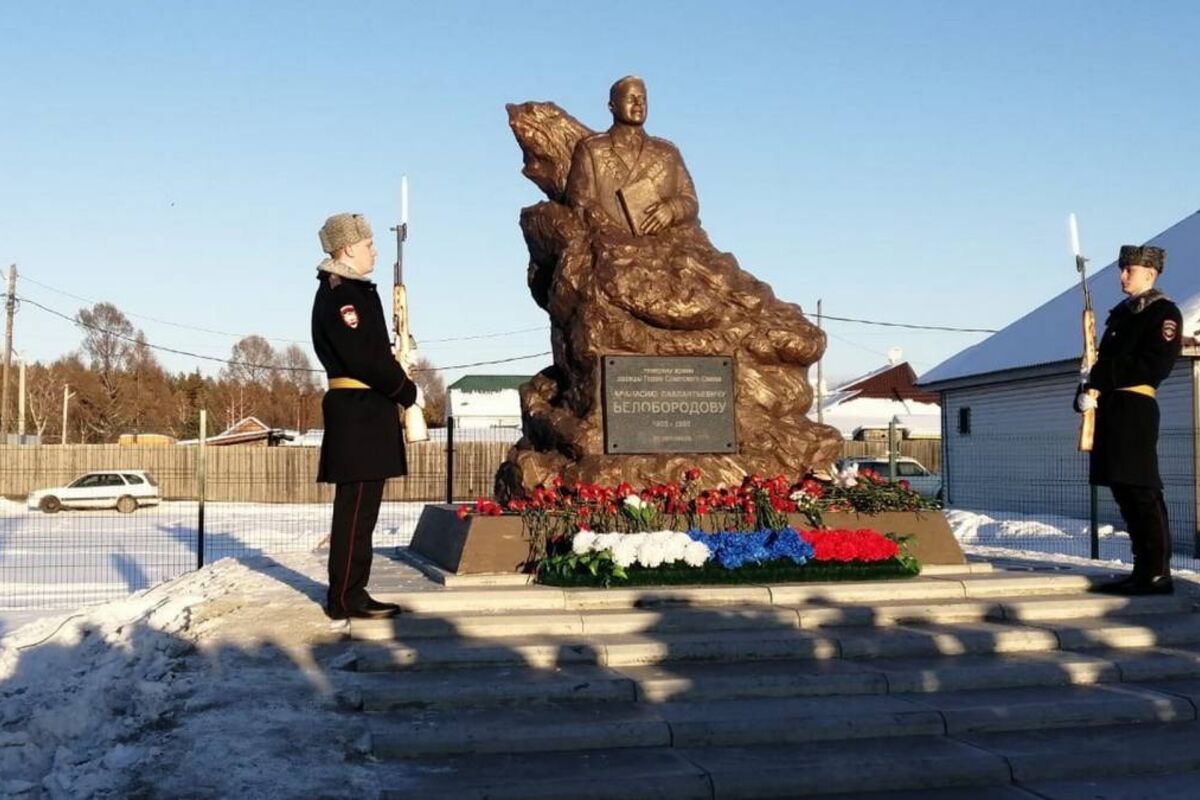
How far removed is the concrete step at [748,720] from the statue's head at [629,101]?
612cm

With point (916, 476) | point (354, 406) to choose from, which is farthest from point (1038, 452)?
point (354, 406)

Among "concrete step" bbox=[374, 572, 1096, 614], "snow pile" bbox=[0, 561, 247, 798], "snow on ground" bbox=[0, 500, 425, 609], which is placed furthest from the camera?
"snow on ground" bbox=[0, 500, 425, 609]

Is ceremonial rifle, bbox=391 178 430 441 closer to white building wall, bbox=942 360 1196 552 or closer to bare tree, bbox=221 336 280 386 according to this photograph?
white building wall, bbox=942 360 1196 552

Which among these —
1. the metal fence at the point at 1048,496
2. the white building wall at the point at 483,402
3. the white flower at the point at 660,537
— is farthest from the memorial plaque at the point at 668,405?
the white building wall at the point at 483,402

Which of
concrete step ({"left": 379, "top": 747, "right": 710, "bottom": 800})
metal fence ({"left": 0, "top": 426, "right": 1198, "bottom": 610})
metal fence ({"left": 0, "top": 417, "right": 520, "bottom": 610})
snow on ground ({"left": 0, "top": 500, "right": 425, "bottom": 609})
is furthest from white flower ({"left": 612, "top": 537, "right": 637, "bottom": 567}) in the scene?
metal fence ({"left": 0, "top": 417, "right": 520, "bottom": 610})

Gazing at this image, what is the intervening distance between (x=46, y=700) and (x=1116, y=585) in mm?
5784

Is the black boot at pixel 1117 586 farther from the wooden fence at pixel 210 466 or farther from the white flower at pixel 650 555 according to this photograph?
the wooden fence at pixel 210 466

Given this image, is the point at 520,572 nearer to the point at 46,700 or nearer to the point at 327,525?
the point at 46,700

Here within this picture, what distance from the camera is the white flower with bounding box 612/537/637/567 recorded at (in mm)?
7074

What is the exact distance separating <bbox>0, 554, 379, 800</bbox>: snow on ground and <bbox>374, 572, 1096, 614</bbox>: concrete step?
68 centimetres

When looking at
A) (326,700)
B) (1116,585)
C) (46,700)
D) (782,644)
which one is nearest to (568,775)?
(326,700)

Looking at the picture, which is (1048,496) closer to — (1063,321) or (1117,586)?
(1063,321)

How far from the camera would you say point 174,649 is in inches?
229

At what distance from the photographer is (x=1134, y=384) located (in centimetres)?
712
